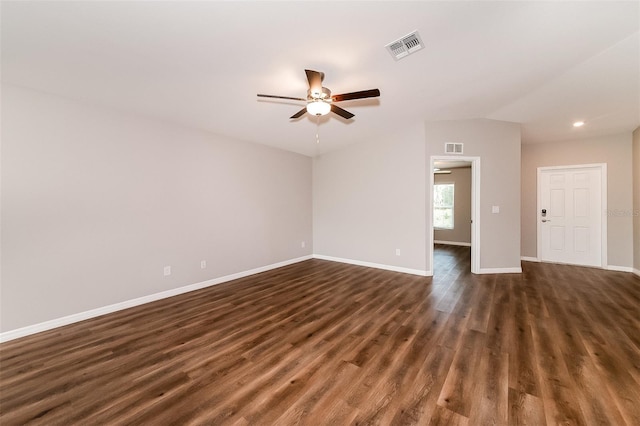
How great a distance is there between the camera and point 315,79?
246 cm

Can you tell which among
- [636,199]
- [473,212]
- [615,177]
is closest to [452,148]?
[473,212]

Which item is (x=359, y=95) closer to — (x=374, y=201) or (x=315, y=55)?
(x=315, y=55)

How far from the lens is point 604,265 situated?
5.09 metres

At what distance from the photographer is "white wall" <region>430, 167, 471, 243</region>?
7887mm

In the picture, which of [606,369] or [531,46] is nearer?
[606,369]

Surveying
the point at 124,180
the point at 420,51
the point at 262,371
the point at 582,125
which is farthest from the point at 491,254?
the point at 124,180

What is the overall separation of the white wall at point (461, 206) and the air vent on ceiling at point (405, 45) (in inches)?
256

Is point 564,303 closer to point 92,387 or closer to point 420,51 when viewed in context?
point 420,51

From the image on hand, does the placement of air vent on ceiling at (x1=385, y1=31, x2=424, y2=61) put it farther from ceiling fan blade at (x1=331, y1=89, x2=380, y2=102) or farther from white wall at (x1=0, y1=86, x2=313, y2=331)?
white wall at (x1=0, y1=86, x2=313, y2=331)

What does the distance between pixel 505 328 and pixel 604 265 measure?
4499mm

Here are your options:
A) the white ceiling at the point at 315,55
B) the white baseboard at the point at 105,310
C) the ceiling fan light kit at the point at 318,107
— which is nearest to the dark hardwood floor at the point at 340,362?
the white baseboard at the point at 105,310

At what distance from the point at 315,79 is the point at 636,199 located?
6566mm

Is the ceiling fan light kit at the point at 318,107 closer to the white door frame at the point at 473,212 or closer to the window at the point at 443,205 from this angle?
the white door frame at the point at 473,212

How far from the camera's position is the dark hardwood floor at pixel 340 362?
5.34ft
